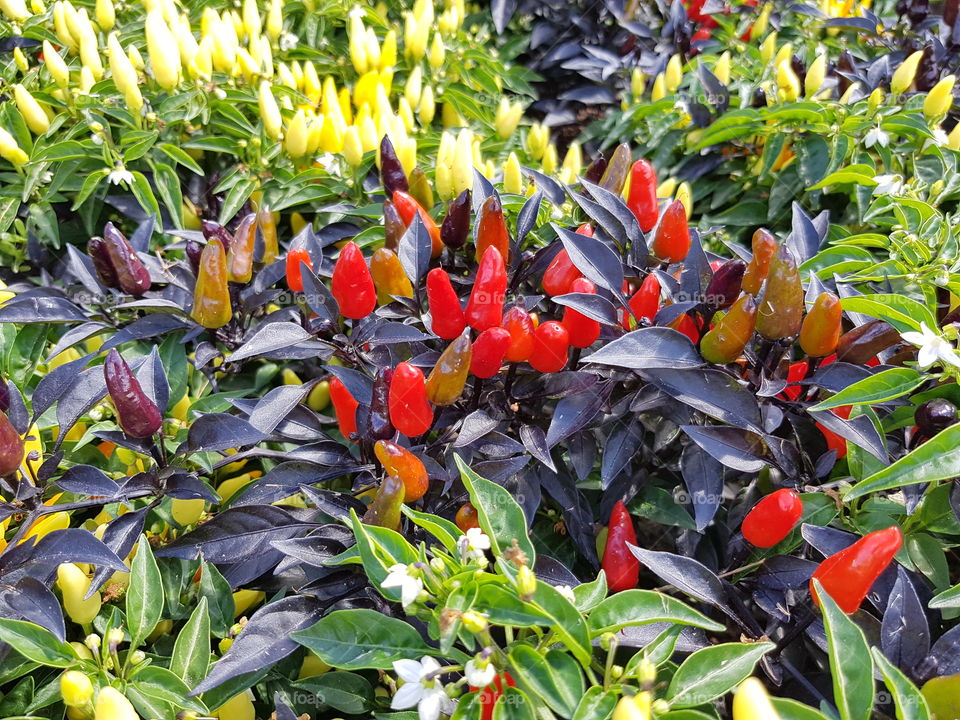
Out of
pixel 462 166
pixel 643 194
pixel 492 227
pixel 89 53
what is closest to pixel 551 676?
pixel 492 227

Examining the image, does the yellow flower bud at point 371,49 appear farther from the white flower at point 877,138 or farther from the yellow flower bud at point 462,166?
the white flower at point 877,138

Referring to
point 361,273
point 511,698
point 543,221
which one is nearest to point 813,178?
point 543,221

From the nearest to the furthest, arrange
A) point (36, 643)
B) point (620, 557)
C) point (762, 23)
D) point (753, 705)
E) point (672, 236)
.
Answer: point (753, 705)
point (36, 643)
point (620, 557)
point (672, 236)
point (762, 23)

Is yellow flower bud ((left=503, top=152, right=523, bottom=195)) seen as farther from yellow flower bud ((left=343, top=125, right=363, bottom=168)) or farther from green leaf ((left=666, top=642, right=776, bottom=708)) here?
green leaf ((left=666, top=642, right=776, bottom=708))

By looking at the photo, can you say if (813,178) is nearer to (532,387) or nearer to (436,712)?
(532,387)

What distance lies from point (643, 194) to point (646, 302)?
0.28 metres

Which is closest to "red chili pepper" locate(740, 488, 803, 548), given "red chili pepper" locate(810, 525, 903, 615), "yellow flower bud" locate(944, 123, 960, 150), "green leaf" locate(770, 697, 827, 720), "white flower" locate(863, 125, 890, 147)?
"red chili pepper" locate(810, 525, 903, 615)

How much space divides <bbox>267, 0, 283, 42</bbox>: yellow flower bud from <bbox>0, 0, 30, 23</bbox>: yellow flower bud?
0.69m

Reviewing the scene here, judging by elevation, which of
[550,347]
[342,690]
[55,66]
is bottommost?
[342,690]

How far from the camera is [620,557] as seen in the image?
128 centimetres

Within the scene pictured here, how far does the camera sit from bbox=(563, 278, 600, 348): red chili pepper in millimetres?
1297

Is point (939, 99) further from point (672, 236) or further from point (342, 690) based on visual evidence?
point (342, 690)

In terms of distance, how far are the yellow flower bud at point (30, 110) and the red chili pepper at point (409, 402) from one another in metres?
1.47

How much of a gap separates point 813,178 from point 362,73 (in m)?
1.45
